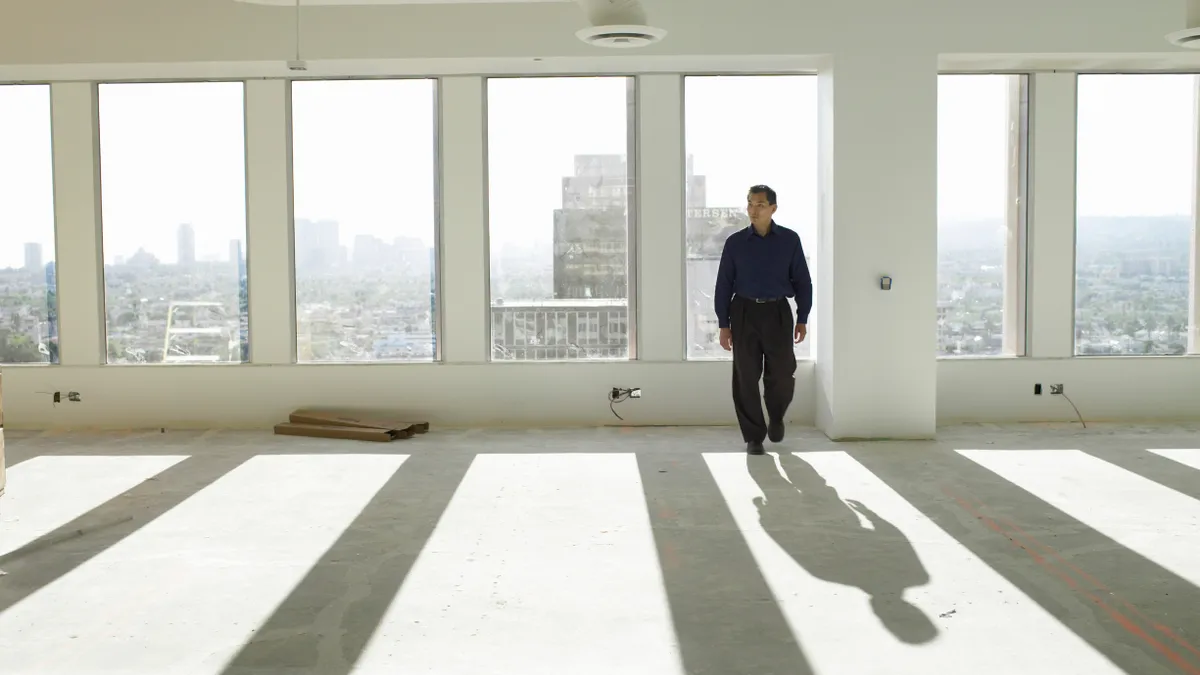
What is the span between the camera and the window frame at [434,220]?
7.67 m

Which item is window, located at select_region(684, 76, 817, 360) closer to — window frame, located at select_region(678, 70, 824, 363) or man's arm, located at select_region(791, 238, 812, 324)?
window frame, located at select_region(678, 70, 824, 363)

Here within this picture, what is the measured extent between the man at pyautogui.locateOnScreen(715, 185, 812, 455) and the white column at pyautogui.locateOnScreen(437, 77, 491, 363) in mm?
2015

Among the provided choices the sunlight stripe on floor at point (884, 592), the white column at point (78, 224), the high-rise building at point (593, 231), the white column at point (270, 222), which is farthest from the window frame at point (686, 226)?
the white column at point (78, 224)

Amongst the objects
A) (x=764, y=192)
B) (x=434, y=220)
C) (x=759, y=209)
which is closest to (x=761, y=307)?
(x=759, y=209)

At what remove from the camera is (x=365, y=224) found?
25.6 ft

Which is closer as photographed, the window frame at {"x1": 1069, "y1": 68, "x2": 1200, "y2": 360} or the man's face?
the man's face

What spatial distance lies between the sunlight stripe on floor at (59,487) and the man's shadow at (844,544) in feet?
10.8

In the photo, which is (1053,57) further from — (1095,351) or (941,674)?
(941,674)

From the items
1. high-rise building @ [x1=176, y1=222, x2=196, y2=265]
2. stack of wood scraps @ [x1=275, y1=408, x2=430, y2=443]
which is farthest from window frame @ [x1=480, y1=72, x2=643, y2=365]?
high-rise building @ [x1=176, y1=222, x2=196, y2=265]

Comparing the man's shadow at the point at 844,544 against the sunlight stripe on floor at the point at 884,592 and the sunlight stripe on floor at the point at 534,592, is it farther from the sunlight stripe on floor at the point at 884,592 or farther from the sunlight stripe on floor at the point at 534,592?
the sunlight stripe on floor at the point at 534,592

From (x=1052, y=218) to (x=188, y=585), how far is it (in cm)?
639

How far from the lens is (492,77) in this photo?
7684mm

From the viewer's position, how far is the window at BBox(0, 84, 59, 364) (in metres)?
7.77

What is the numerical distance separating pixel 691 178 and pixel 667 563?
13.6 feet
